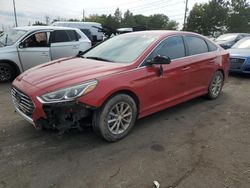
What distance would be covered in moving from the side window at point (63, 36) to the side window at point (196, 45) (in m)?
4.81

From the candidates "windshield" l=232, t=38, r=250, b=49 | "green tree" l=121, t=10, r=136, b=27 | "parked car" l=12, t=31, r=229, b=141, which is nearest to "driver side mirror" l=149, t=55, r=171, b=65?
"parked car" l=12, t=31, r=229, b=141

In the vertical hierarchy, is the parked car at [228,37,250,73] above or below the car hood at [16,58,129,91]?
below

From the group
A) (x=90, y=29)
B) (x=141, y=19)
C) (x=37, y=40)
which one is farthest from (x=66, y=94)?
(x=141, y=19)

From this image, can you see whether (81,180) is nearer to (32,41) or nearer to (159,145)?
(159,145)

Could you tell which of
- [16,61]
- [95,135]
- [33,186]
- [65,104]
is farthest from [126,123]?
[16,61]

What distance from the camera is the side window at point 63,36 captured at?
28.4ft

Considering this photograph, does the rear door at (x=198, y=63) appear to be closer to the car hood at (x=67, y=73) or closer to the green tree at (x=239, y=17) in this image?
the car hood at (x=67, y=73)

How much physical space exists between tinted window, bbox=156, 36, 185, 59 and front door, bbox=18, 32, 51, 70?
4585 mm

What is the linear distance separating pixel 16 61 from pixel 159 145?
5707 mm

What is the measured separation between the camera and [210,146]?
157 inches

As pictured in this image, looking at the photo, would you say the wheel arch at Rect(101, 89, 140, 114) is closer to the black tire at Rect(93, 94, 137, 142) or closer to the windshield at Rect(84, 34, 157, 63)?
the black tire at Rect(93, 94, 137, 142)

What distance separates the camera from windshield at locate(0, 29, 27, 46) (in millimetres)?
8078

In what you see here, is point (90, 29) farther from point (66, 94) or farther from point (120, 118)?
point (66, 94)

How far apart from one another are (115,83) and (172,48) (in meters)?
1.66
